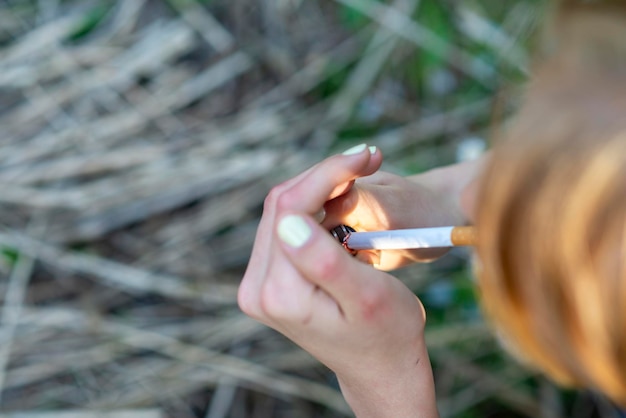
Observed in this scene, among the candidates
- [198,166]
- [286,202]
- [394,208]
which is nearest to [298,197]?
[286,202]

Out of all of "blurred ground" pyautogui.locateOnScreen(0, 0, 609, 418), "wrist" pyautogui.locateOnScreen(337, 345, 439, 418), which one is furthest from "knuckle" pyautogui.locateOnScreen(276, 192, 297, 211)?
"blurred ground" pyautogui.locateOnScreen(0, 0, 609, 418)

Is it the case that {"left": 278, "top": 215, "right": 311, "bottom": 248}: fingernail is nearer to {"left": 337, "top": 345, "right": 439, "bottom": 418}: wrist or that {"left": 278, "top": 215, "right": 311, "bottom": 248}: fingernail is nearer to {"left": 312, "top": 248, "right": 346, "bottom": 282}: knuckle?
{"left": 312, "top": 248, "right": 346, "bottom": 282}: knuckle

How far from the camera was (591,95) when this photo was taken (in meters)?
0.46

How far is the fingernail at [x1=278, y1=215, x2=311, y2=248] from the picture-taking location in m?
0.58

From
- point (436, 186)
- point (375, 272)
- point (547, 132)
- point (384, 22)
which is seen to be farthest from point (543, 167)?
point (384, 22)

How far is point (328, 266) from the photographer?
1.88ft

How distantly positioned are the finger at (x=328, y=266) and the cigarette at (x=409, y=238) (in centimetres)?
6

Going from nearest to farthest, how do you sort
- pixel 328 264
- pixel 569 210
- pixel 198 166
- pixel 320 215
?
pixel 569 210
pixel 328 264
pixel 320 215
pixel 198 166

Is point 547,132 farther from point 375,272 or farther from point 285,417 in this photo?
point 285,417

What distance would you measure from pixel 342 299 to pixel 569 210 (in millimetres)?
214

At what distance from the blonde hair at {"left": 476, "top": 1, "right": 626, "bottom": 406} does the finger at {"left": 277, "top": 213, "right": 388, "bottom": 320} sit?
0.37ft

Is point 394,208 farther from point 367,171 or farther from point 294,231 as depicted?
point 294,231

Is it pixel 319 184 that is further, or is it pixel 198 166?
pixel 198 166

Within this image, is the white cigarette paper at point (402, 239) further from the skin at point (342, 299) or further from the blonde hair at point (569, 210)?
the blonde hair at point (569, 210)
